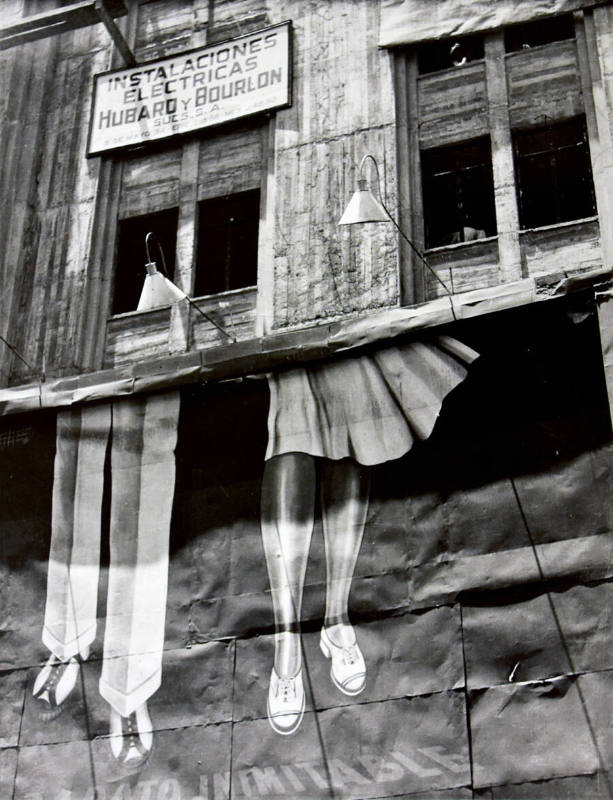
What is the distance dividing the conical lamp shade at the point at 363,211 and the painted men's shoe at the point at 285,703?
18.7ft

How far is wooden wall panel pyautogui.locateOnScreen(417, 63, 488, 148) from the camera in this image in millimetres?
18516

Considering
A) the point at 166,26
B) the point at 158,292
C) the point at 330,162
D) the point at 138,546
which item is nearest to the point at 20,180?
the point at 166,26

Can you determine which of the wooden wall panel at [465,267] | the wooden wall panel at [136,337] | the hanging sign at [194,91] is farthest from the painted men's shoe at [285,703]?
the hanging sign at [194,91]

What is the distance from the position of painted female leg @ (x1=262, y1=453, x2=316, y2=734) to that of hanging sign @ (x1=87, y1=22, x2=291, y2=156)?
6611 mm

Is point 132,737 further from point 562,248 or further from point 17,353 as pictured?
point 562,248

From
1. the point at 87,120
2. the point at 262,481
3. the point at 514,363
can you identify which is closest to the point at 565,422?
the point at 514,363

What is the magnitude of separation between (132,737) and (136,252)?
804 centimetres

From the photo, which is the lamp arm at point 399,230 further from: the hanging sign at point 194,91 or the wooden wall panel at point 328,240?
the hanging sign at point 194,91

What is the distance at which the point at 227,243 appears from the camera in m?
19.1

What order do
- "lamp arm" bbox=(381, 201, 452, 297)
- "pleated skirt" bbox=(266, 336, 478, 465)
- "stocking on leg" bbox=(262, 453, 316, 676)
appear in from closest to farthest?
"stocking on leg" bbox=(262, 453, 316, 676)
"pleated skirt" bbox=(266, 336, 478, 465)
"lamp arm" bbox=(381, 201, 452, 297)

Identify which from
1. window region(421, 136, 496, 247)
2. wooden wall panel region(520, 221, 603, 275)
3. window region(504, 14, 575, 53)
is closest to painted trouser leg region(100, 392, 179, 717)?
window region(421, 136, 496, 247)

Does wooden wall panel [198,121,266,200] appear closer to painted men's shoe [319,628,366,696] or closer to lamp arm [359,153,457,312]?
lamp arm [359,153,457,312]

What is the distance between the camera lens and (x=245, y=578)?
1536 cm

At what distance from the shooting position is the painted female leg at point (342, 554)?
14.3 meters
